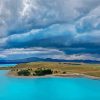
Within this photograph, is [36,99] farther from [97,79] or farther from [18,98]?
[97,79]

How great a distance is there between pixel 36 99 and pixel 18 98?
23.8 feet

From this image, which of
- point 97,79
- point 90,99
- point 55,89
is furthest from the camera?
point 97,79

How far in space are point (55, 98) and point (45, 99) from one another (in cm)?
580

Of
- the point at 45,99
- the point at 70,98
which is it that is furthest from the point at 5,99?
the point at 70,98

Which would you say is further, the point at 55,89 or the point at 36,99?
the point at 55,89

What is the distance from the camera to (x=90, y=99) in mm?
111000

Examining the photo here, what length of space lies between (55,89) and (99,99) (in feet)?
130

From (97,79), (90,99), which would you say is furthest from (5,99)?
(97,79)

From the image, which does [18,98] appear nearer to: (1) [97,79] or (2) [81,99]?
(2) [81,99]

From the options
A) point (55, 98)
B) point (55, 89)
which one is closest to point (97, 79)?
point (55, 89)

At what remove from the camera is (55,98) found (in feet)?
383

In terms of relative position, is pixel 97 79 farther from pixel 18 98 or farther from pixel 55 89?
pixel 18 98

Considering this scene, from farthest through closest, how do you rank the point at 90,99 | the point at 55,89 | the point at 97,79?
the point at 97,79, the point at 55,89, the point at 90,99

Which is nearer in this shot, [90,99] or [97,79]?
[90,99]
